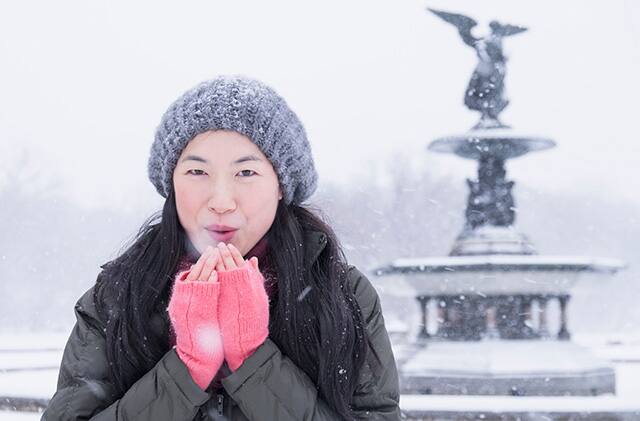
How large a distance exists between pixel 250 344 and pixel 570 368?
21.8ft

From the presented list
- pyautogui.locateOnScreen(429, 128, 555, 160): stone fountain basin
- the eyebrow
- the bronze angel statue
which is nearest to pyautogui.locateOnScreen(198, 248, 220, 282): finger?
the eyebrow

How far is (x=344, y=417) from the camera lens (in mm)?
2029

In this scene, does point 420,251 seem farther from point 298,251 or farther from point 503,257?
point 298,251

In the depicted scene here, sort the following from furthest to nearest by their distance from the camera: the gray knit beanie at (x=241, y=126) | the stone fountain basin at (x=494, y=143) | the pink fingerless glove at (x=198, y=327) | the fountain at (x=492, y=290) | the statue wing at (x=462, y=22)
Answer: the statue wing at (x=462, y=22) → the stone fountain basin at (x=494, y=143) → the fountain at (x=492, y=290) → the gray knit beanie at (x=241, y=126) → the pink fingerless glove at (x=198, y=327)

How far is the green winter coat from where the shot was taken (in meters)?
1.91

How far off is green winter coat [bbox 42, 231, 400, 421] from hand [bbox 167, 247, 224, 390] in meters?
0.03

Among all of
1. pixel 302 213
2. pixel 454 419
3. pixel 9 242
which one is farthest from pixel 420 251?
pixel 302 213

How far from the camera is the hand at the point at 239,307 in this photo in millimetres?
1911

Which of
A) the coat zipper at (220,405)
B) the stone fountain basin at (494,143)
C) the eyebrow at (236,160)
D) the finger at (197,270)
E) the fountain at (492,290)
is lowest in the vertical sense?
the fountain at (492,290)

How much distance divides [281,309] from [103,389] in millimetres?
455

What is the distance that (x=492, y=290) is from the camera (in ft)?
28.6

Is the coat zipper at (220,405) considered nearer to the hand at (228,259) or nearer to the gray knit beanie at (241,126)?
the hand at (228,259)

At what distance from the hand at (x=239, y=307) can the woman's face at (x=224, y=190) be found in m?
0.13

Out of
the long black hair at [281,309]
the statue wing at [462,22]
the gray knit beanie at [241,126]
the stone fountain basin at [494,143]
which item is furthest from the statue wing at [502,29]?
the long black hair at [281,309]
